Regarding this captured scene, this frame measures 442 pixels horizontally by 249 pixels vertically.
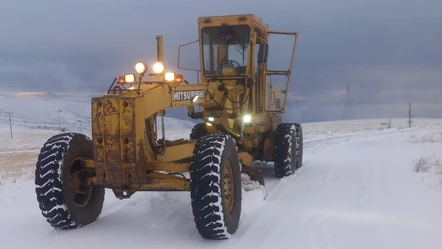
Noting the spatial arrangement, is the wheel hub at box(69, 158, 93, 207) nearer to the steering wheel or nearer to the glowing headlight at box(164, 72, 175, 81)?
the glowing headlight at box(164, 72, 175, 81)

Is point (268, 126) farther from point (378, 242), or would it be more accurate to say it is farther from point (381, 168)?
point (378, 242)

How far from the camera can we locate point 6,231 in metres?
6.57

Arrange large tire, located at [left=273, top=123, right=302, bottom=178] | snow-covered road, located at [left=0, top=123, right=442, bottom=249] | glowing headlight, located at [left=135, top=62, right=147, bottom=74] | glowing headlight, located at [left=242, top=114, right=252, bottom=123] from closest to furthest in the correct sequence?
snow-covered road, located at [left=0, top=123, right=442, bottom=249] → glowing headlight, located at [left=135, top=62, right=147, bottom=74] → glowing headlight, located at [left=242, top=114, right=252, bottom=123] → large tire, located at [left=273, top=123, right=302, bottom=178]

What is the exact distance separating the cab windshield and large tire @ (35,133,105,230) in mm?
4432

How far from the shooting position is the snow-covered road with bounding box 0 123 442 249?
234 inches

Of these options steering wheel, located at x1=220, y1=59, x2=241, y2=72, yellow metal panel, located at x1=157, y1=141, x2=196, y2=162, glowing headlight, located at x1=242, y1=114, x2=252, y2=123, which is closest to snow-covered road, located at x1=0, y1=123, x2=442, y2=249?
yellow metal panel, located at x1=157, y1=141, x2=196, y2=162

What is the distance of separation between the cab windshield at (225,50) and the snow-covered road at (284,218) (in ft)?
8.49

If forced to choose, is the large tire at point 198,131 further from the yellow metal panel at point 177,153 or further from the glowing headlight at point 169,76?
the glowing headlight at point 169,76

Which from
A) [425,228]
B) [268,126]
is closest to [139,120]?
[425,228]

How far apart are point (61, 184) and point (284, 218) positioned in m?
3.09

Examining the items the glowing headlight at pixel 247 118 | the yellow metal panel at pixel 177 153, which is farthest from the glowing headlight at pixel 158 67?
the glowing headlight at pixel 247 118

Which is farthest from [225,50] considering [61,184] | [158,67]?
[61,184]

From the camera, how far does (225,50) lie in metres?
10.6

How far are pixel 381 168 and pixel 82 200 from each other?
7718 mm
